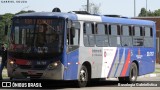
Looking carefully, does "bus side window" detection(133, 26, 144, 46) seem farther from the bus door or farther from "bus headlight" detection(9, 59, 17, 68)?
"bus headlight" detection(9, 59, 17, 68)

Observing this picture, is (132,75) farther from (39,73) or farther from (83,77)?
(39,73)

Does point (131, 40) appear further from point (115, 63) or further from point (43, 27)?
point (43, 27)

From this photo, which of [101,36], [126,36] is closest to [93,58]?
[101,36]

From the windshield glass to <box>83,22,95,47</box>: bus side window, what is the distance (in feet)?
5.28

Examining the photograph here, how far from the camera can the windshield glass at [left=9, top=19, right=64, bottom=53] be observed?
18328 millimetres

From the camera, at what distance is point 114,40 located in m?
22.1

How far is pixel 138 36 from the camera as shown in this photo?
2422cm

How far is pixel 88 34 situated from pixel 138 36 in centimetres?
479

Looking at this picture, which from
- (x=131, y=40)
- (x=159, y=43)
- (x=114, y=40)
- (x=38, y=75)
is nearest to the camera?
(x=38, y=75)

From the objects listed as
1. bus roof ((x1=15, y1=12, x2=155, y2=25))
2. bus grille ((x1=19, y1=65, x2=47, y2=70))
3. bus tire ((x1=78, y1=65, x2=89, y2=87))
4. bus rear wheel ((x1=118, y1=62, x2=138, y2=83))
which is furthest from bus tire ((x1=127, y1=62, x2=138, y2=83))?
bus grille ((x1=19, y1=65, x2=47, y2=70))

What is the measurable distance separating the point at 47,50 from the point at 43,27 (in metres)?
0.90

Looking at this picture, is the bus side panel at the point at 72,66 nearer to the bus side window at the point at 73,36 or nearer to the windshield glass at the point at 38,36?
the bus side window at the point at 73,36

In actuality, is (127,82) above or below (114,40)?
below

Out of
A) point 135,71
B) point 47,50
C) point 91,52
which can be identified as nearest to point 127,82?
point 135,71
